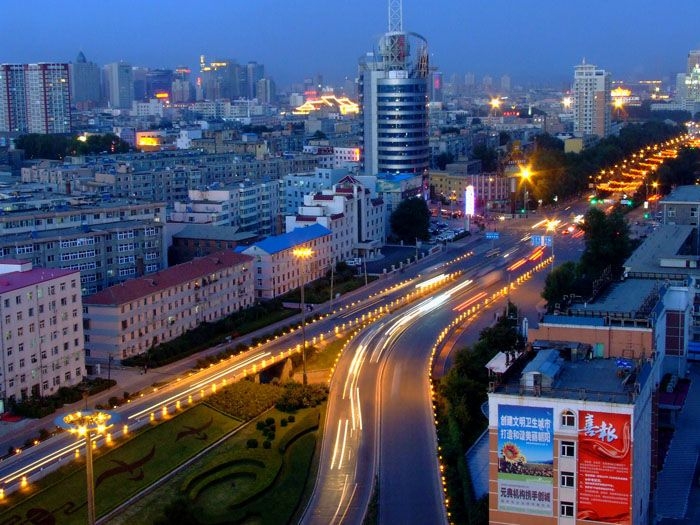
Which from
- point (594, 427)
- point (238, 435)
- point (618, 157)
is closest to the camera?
point (594, 427)

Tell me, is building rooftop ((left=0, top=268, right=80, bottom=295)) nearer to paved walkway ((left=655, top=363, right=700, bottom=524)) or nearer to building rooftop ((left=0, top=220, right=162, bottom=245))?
building rooftop ((left=0, top=220, right=162, bottom=245))

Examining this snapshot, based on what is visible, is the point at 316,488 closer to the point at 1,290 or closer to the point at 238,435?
the point at 238,435

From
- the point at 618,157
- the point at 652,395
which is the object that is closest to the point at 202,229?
the point at 652,395

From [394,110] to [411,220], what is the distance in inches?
332

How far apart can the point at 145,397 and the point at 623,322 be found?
647 centimetres

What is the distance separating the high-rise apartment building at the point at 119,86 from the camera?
301 feet

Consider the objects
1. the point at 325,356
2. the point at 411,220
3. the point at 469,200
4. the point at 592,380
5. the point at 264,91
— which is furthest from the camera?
the point at 264,91

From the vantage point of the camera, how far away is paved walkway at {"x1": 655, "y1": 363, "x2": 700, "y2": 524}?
996cm

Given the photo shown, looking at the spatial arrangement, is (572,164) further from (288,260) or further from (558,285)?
(558,285)

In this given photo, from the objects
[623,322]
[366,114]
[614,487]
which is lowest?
[614,487]

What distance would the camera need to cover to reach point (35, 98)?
54.4 meters

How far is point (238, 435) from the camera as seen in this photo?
12.5 meters

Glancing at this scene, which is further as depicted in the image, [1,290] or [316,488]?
[1,290]

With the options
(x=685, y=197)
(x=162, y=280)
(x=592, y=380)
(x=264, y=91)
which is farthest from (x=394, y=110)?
(x=264, y=91)
